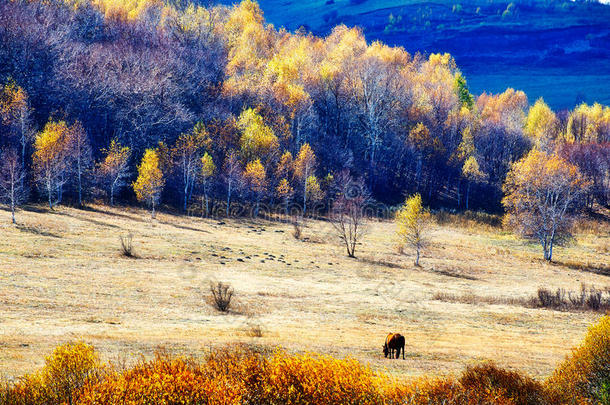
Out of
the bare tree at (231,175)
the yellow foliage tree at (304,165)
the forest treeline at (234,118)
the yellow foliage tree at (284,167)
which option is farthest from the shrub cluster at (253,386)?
the yellow foliage tree at (284,167)

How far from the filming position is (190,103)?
9038cm

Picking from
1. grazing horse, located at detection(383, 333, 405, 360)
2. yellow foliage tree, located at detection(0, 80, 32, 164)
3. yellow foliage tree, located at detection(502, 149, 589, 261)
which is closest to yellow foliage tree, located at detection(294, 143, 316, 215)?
yellow foliage tree, located at detection(502, 149, 589, 261)

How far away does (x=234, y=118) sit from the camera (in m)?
82.7

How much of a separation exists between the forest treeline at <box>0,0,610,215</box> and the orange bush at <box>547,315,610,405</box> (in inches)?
1926

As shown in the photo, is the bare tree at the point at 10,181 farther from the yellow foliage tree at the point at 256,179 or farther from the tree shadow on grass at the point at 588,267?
the tree shadow on grass at the point at 588,267

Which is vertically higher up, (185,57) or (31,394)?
(185,57)

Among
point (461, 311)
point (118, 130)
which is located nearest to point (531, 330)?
point (461, 311)

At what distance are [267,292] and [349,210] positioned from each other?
2626 centimetres

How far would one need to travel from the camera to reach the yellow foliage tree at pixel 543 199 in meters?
57.8

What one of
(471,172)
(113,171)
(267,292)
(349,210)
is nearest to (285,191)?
(349,210)

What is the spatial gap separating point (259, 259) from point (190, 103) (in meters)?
→ 56.0

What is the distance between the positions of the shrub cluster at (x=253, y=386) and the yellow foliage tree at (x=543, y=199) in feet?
158

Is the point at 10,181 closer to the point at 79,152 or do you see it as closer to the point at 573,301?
the point at 79,152

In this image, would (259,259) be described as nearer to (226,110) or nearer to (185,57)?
(226,110)
